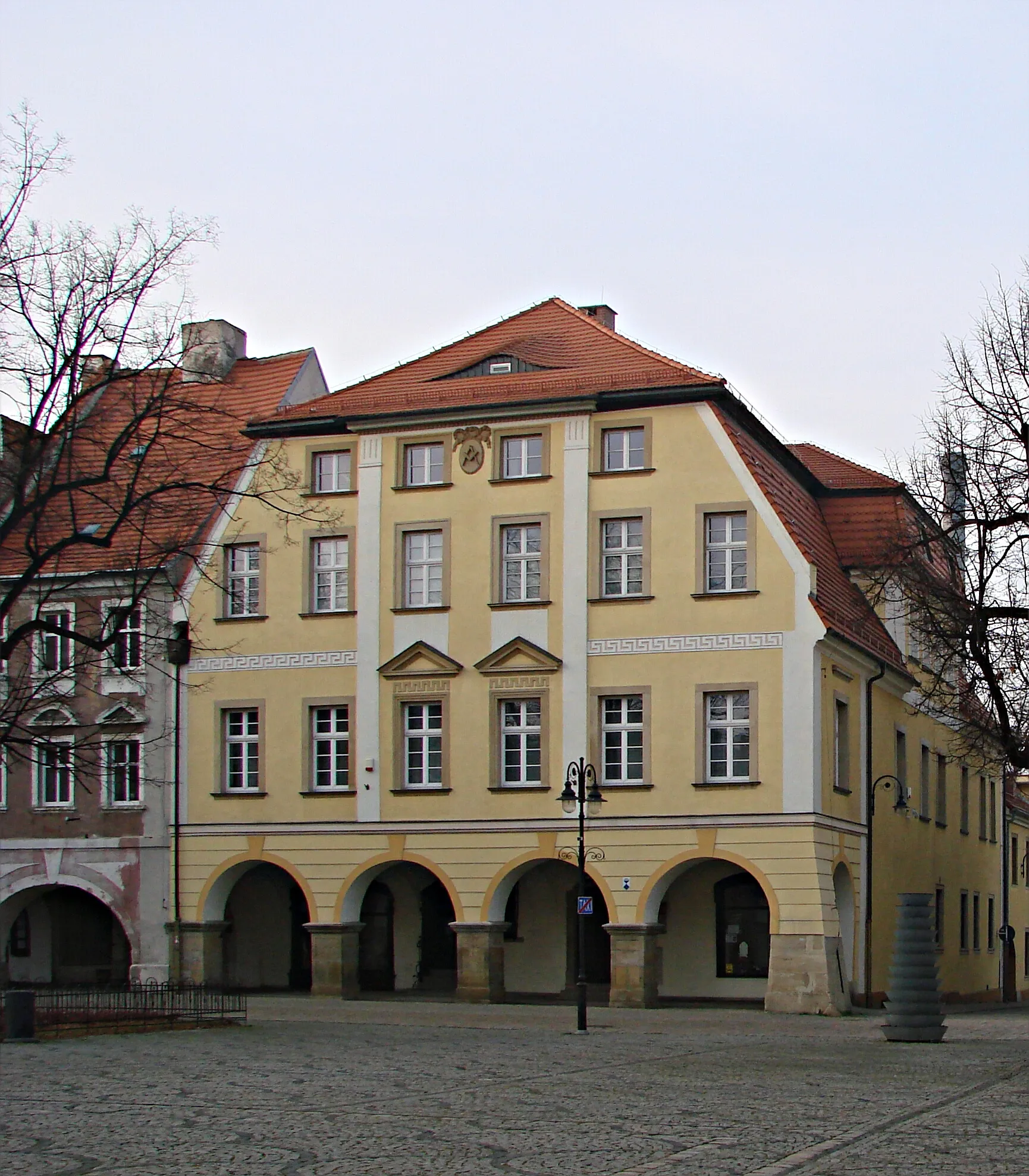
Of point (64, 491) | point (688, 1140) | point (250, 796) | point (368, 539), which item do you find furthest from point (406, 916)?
point (688, 1140)

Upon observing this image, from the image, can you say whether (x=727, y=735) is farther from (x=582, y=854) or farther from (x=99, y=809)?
(x=99, y=809)

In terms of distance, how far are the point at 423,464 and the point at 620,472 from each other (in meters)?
4.41

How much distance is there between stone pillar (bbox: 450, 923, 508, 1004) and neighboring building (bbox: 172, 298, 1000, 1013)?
6 cm

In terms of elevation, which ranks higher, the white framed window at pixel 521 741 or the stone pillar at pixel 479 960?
the white framed window at pixel 521 741

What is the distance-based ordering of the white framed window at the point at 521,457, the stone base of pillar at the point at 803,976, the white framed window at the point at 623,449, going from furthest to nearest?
the white framed window at the point at 521,457 → the white framed window at the point at 623,449 → the stone base of pillar at the point at 803,976

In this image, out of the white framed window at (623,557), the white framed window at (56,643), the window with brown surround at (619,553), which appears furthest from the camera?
the white framed window at (56,643)

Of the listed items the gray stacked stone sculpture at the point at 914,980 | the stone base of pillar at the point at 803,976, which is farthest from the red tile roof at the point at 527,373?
the gray stacked stone sculpture at the point at 914,980

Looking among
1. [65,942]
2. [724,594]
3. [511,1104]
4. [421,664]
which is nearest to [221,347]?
[421,664]

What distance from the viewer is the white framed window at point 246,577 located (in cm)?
4031

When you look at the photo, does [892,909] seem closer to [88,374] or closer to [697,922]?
[697,922]

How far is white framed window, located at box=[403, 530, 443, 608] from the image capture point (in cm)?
3897

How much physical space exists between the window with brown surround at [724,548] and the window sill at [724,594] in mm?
12

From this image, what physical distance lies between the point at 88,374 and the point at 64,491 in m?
1.87

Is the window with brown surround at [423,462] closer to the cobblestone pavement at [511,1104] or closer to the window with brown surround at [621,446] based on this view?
the window with brown surround at [621,446]
